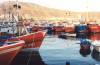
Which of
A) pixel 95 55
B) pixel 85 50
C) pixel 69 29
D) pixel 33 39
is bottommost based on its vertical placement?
pixel 69 29

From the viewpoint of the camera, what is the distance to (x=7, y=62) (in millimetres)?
25578

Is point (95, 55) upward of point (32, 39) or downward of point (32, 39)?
downward

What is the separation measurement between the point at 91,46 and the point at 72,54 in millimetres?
2528

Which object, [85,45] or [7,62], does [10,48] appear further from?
[85,45]

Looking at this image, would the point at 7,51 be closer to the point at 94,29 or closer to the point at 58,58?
the point at 58,58

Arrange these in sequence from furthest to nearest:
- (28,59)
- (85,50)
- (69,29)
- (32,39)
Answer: (69,29)
(85,50)
(32,39)
(28,59)

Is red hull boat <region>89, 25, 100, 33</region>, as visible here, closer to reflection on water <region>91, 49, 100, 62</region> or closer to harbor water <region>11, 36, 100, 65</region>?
harbor water <region>11, 36, 100, 65</region>

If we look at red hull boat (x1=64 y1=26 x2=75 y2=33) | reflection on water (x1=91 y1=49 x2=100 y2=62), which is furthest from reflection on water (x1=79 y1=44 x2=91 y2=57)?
red hull boat (x1=64 y1=26 x2=75 y2=33)

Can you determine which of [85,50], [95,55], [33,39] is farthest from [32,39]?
[95,55]

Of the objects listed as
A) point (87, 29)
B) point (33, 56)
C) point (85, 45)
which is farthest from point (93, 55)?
point (87, 29)

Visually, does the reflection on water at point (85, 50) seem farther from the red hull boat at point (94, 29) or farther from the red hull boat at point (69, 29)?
the red hull boat at point (69, 29)

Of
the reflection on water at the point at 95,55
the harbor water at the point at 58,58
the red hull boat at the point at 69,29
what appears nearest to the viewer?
the harbor water at the point at 58,58

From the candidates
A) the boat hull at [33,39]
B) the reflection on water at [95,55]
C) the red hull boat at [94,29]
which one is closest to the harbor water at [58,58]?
the reflection on water at [95,55]

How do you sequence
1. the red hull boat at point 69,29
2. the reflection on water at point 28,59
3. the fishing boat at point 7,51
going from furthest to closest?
the red hull boat at point 69,29, the reflection on water at point 28,59, the fishing boat at point 7,51
